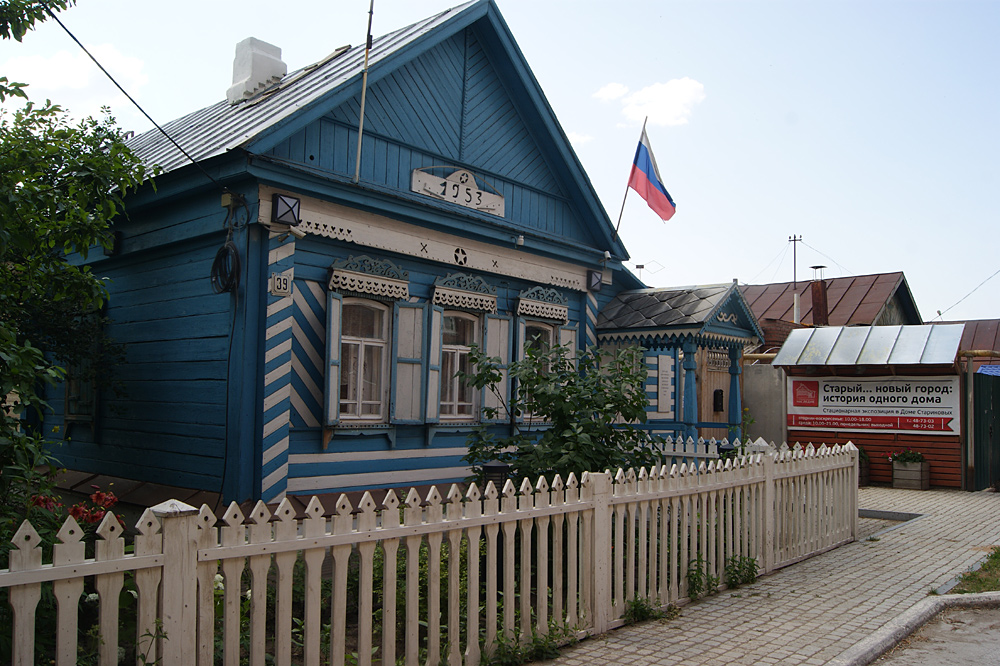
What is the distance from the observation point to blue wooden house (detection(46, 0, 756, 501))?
8.19 m

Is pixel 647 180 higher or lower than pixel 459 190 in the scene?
higher

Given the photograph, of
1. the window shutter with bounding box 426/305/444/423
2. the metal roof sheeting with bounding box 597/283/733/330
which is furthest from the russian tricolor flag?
the window shutter with bounding box 426/305/444/423

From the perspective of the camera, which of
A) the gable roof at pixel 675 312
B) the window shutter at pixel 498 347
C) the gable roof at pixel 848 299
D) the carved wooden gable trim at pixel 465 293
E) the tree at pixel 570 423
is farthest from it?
the gable roof at pixel 848 299

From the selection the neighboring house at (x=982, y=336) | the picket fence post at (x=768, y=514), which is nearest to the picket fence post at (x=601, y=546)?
the picket fence post at (x=768, y=514)

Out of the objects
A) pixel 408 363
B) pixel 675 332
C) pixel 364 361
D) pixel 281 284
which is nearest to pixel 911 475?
pixel 675 332

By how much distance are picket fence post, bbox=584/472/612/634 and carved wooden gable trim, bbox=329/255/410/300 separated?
4.26m

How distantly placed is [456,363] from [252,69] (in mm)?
5299

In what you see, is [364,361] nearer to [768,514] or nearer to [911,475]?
[768,514]

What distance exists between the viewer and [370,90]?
946 cm

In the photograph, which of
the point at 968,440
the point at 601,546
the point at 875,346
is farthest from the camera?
the point at 875,346

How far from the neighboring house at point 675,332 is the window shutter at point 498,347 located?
8.01 feet

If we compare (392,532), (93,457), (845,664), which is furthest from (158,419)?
(845,664)

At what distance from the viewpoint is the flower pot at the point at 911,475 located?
15312 mm

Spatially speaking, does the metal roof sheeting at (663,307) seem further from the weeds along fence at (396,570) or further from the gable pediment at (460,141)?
the weeds along fence at (396,570)
